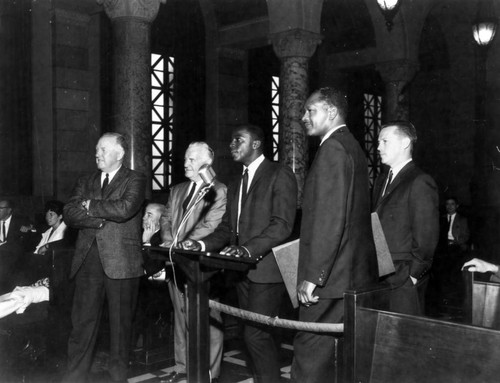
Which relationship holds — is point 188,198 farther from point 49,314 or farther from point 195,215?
point 49,314

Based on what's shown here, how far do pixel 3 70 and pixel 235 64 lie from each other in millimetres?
5513

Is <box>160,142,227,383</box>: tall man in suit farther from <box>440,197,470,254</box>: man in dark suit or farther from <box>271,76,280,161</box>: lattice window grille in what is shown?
<box>271,76,280,161</box>: lattice window grille

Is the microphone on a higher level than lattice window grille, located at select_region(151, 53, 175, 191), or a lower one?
lower

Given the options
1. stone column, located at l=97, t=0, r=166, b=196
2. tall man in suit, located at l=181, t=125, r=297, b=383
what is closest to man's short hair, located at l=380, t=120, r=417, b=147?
tall man in suit, located at l=181, t=125, r=297, b=383

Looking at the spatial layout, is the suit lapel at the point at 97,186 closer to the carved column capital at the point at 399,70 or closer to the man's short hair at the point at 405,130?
the man's short hair at the point at 405,130

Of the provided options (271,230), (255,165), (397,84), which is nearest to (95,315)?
(271,230)

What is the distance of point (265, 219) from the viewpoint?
396cm

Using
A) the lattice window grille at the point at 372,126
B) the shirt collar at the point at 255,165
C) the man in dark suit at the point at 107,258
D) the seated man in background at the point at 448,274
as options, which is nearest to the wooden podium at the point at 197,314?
the shirt collar at the point at 255,165

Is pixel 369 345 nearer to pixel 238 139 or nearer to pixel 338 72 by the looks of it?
pixel 238 139

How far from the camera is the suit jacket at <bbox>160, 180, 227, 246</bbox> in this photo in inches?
178

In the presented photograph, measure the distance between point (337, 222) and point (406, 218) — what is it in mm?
1046

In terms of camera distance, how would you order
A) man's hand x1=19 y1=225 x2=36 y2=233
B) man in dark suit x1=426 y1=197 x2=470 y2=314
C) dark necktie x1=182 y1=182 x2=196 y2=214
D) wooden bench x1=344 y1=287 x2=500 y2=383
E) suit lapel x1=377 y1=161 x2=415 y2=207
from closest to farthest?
wooden bench x1=344 y1=287 x2=500 y2=383 < suit lapel x1=377 y1=161 x2=415 y2=207 < dark necktie x1=182 y1=182 x2=196 y2=214 < man in dark suit x1=426 y1=197 x2=470 y2=314 < man's hand x1=19 y1=225 x2=36 y2=233

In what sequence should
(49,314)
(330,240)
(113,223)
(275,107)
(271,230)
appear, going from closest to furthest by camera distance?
(330,240) → (271,230) → (113,223) → (49,314) → (275,107)

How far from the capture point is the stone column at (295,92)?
9117 mm
